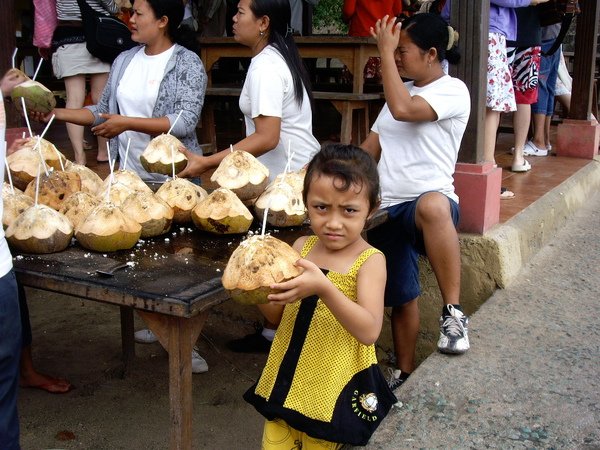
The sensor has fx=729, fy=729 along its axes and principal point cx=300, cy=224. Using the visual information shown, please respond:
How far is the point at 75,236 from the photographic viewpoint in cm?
253

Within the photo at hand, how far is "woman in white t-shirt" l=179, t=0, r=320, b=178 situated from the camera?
11.5 feet

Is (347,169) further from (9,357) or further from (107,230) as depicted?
(9,357)

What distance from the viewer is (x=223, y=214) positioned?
2621 millimetres

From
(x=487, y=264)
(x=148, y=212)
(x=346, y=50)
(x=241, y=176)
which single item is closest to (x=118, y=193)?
(x=148, y=212)

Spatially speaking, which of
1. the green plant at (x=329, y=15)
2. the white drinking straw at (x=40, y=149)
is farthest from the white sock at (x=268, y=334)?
the green plant at (x=329, y=15)

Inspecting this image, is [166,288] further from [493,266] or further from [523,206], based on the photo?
[523,206]

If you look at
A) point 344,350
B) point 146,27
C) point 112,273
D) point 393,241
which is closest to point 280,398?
point 344,350

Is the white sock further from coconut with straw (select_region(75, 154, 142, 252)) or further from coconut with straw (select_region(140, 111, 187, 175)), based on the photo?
coconut with straw (select_region(75, 154, 142, 252))

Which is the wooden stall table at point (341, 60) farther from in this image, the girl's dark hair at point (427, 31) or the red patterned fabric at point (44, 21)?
the girl's dark hair at point (427, 31)

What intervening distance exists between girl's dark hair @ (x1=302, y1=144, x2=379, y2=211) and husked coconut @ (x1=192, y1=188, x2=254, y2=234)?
0.61 meters

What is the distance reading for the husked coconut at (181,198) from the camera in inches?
109

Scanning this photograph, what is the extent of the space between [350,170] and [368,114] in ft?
15.9

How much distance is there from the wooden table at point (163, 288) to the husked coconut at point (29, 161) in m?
0.67

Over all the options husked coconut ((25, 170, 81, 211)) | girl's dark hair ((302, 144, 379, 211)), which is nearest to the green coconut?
husked coconut ((25, 170, 81, 211))
